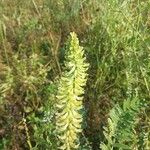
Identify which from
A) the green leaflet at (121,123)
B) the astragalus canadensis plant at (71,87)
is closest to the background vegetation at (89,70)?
the green leaflet at (121,123)

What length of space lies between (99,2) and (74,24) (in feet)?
1.25

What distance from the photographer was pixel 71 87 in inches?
78.9

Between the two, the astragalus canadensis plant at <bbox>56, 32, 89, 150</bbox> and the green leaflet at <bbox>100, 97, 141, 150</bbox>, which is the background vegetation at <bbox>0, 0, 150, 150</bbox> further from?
the astragalus canadensis plant at <bbox>56, 32, 89, 150</bbox>

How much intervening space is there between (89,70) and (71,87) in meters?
1.73

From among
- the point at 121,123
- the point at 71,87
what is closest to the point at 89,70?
the point at 121,123

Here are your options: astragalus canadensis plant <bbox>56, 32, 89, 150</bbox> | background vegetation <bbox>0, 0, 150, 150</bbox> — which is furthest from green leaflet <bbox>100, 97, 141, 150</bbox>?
astragalus canadensis plant <bbox>56, 32, 89, 150</bbox>

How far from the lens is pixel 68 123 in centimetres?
215

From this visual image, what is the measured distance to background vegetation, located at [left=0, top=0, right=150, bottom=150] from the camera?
2.87m

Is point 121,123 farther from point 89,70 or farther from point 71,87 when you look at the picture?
point 89,70

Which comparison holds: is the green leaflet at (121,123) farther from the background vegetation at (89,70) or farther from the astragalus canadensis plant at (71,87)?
the astragalus canadensis plant at (71,87)

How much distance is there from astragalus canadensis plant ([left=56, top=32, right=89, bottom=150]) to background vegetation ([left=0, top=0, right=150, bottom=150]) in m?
0.32

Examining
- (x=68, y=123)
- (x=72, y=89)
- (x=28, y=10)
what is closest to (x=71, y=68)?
(x=72, y=89)

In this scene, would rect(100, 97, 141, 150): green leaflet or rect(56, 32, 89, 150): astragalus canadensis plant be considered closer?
rect(56, 32, 89, 150): astragalus canadensis plant

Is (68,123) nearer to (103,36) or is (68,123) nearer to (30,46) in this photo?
(103,36)
